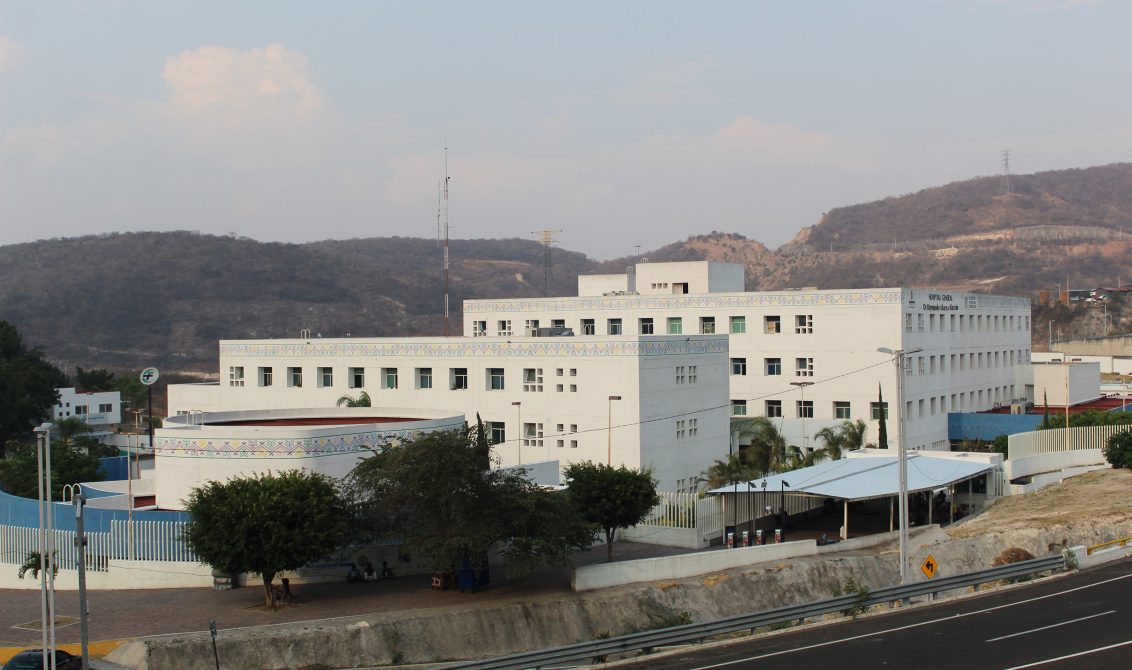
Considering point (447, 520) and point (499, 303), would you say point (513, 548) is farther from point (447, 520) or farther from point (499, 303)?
point (499, 303)

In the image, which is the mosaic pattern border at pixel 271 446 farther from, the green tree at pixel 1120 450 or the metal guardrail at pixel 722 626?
the green tree at pixel 1120 450

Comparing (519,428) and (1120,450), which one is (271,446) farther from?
(1120,450)

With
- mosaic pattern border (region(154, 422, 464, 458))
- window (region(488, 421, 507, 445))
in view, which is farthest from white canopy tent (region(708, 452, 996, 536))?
window (region(488, 421, 507, 445))

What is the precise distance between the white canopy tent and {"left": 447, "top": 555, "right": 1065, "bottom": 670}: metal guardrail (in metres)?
9.13

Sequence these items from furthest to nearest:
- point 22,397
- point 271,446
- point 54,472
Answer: point 22,397 → point 54,472 → point 271,446

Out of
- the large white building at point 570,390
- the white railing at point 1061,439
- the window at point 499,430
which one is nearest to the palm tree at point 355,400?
the large white building at point 570,390

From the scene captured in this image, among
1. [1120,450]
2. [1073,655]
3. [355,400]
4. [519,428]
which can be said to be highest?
[355,400]

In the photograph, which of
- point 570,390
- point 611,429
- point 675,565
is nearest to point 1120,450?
point 611,429

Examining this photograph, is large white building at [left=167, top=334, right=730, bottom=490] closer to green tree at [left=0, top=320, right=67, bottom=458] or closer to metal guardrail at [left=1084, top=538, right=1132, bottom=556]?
metal guardrail at [left=1084, top=538, right=1132, bottom=556]

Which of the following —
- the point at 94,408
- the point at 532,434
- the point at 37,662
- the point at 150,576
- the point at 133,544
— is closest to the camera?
the point at 37,662

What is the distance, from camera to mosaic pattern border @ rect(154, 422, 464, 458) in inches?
1491

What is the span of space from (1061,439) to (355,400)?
4013 cm

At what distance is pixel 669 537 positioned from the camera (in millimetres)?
44406

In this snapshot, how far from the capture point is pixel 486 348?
62.0 meters
